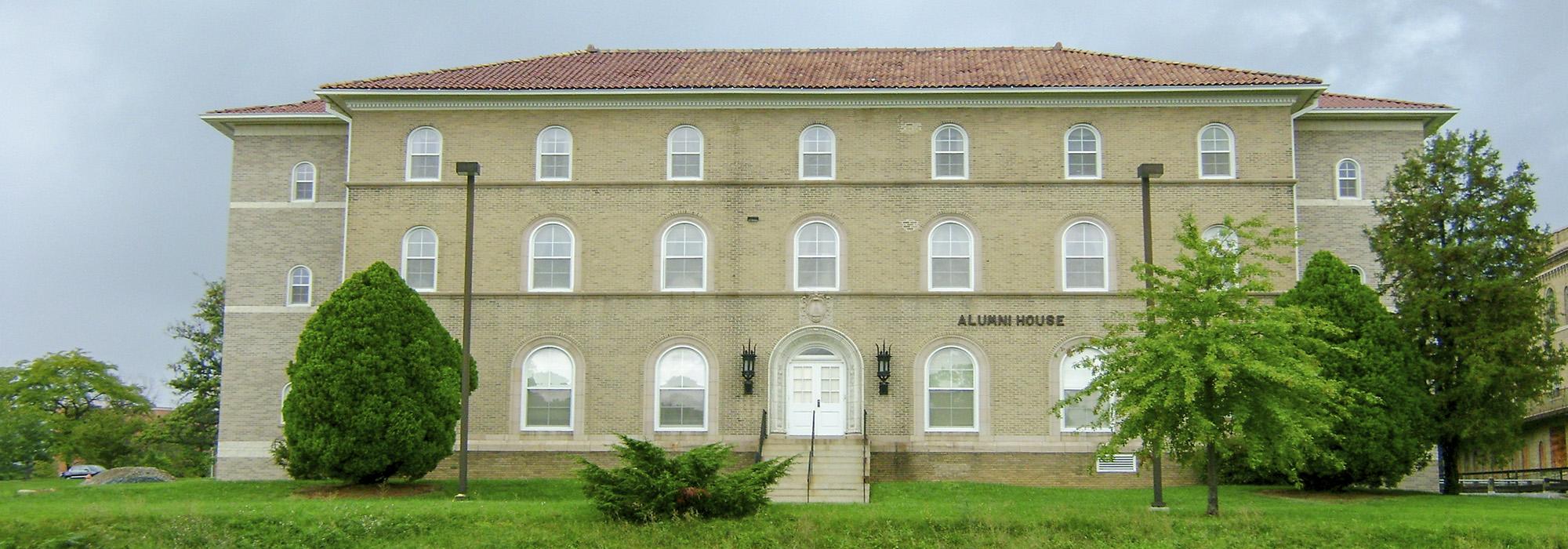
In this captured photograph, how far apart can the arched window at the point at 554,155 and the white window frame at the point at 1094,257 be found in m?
11.3

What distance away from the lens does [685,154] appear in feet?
112

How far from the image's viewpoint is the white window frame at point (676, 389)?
33344mm

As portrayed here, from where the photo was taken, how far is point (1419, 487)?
34.4 m

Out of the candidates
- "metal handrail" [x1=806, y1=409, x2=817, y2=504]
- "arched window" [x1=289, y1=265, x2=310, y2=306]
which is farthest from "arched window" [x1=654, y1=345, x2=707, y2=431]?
"arched window" [x1=289, y1=265, x2=310, y2=306]

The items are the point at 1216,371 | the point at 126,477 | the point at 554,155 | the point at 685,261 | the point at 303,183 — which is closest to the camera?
the point at 1216,371

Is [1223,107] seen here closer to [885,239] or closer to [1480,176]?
[1480,176]

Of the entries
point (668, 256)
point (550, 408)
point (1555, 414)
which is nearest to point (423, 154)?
point (668, 256)

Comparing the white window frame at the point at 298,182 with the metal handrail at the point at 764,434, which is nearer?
the metal handrail at the point at 764,434

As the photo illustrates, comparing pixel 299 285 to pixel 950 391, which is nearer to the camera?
pixel 950 391

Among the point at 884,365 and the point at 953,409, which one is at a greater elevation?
the point at 884,365

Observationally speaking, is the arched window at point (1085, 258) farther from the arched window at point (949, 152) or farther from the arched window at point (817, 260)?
the arched window at point (817, 260)

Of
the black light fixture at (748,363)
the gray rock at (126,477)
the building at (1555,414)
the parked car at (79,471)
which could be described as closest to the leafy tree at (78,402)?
the parked car at (79,471)

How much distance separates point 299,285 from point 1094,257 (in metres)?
19.0

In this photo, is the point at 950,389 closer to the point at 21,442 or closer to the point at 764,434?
the point at 764,434
